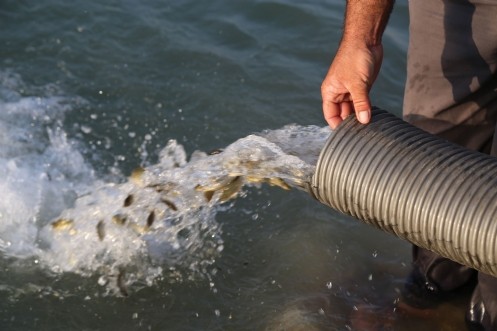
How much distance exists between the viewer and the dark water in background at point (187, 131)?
14.2ft

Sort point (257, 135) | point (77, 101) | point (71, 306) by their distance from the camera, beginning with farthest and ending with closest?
point (77, 101)
point (71, 306)
point (257, 135)

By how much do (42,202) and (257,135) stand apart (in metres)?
1.81

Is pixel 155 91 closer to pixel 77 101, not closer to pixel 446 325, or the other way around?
pixel 77 101

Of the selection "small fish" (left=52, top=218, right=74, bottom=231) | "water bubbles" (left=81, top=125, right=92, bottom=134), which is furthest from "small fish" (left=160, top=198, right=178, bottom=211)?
"water bubbles" (left=81, top=125, right=92, bottom=134)

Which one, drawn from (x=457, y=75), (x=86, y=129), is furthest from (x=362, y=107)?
(x=86, y=129)

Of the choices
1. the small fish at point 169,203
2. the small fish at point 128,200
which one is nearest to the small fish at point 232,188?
the small fish at point 169,203

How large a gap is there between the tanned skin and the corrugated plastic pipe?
0.36ft

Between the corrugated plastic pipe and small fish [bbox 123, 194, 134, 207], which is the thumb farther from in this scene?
small fish [bbox 123, 194, 134, 207]

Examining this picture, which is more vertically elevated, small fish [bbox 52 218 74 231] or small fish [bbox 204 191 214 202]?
small fish [bbox 204 191 214 202]

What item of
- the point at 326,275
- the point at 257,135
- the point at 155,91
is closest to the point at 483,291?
the point at 326,275

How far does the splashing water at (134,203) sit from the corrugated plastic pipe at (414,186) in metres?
0.28

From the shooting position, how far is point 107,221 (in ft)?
15.1

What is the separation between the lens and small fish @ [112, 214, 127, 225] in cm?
454

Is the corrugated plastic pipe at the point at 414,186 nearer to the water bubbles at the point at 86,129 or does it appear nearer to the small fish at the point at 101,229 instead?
the small fish at the point at 101,229
